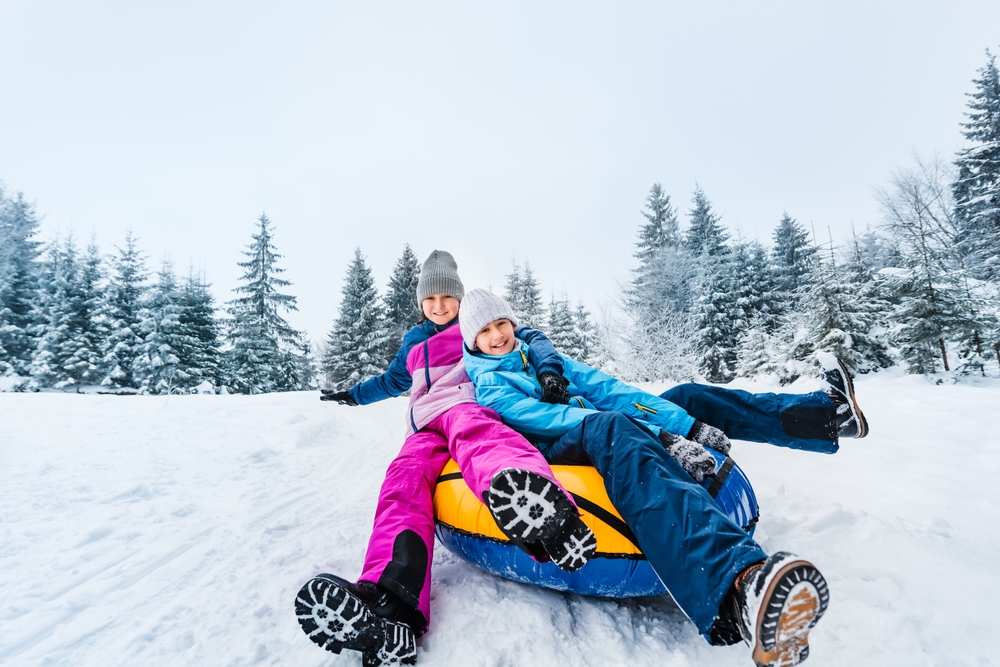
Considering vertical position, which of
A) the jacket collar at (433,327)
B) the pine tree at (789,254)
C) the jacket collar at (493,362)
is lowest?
the jacket collar at (493,362)

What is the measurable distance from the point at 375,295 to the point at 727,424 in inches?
799

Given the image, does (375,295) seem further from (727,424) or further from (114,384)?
(727,424)

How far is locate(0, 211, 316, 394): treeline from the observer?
676 inches

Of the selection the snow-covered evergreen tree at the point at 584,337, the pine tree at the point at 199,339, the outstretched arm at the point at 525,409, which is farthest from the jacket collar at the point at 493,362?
the pine tree at the point at 199,339

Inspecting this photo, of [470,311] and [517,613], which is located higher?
[470,311]

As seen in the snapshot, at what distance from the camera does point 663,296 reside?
21156 millimetres

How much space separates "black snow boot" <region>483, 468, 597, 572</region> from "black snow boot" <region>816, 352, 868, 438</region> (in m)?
1.53

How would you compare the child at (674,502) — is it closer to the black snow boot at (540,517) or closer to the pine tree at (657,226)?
the black snow boot at (540,517)

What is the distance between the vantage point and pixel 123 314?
59.5ft

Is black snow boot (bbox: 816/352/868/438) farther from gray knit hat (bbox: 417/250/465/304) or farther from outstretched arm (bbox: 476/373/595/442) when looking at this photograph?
gray knit hat (bbox: 417/250/465/304)

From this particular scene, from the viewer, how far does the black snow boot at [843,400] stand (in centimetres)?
199

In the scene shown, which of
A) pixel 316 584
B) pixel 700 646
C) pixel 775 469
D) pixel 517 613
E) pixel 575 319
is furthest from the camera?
pixel 575 319

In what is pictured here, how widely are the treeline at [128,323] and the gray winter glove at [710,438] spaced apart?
61.5ft

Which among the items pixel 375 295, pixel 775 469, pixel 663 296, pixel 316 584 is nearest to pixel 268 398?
pixel 316 584
